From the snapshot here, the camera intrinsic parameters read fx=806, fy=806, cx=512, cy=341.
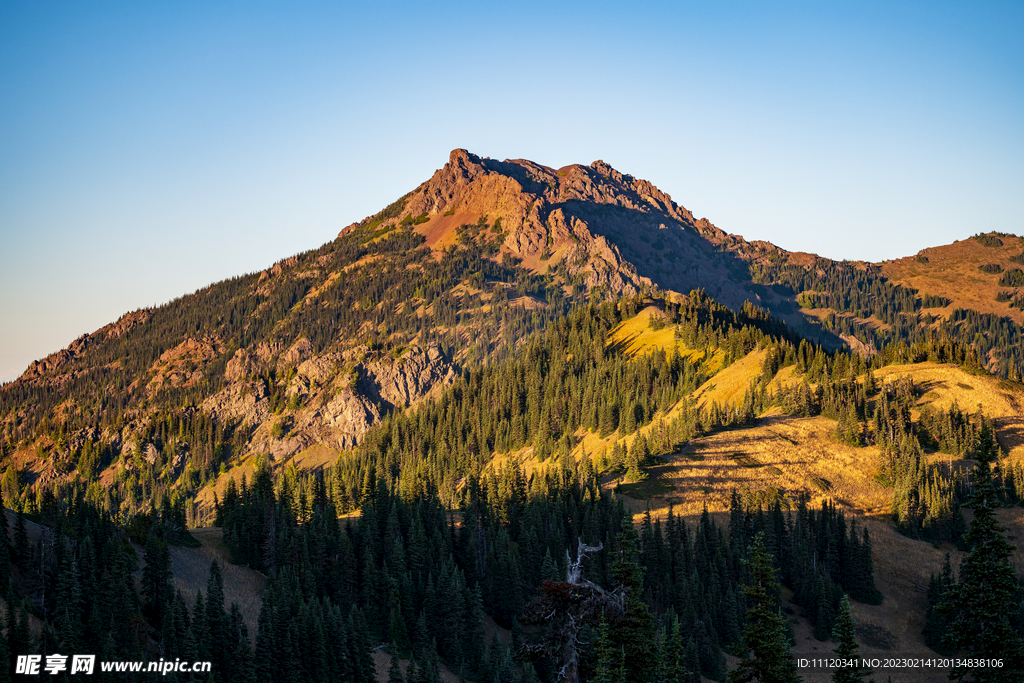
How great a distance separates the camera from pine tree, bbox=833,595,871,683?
3991cm

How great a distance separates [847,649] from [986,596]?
22.8 feet

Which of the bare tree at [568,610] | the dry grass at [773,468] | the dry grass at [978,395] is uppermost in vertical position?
the bare tree at [568,610]

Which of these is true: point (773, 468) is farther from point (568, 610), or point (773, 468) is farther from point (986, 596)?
point (568, 610)

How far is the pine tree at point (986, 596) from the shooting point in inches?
1443

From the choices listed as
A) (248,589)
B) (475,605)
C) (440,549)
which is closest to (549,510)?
(440,549)

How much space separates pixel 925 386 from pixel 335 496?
14110 cm

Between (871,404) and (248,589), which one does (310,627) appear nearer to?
(248,589)

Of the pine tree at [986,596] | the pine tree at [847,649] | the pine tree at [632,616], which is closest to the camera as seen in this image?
the pine tree at [986,596]

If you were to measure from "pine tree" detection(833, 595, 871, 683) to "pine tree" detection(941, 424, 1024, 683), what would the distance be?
4.12 m

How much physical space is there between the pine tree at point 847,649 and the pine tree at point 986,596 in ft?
13.5

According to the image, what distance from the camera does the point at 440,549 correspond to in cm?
12162

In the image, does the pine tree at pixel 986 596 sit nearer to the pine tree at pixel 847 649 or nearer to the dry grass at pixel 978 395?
the pine tree at pixel 847 649

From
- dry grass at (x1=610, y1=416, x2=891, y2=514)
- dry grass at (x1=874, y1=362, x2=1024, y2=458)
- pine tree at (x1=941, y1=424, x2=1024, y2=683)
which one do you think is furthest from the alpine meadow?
dry grass at (x1=874, y1=362, x2=1024, y2=458)

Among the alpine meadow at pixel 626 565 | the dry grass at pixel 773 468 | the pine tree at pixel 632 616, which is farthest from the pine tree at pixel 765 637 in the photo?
the dry grass at pixel 773 468
